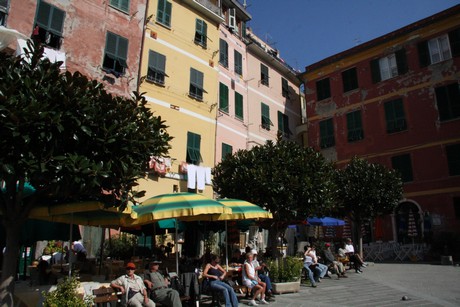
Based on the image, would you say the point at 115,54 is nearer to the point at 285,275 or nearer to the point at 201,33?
the point at 201,33

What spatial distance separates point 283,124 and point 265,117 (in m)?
2.65

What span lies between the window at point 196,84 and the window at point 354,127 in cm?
1162

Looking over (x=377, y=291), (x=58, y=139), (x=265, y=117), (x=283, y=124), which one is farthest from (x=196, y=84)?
(x=58, y=139)

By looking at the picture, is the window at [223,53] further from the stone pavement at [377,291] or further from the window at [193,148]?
the stone pavement at [377,291]

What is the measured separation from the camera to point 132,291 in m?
7.16

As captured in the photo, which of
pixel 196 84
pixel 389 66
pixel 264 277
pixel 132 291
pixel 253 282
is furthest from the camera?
pixel 389 66

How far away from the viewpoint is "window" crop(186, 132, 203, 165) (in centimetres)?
1833

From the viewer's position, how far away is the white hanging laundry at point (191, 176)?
17.2 meters

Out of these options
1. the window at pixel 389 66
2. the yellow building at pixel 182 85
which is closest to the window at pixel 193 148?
the yellow building at pixel 182 85

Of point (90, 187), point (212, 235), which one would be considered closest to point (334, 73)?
point (212, 235)

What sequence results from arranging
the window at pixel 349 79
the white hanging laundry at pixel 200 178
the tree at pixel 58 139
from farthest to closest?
the window at pixel 349 79 → the white hanging laundry at pixel 200 178 → the tree at pixel 58 139

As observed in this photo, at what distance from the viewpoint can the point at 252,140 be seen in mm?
22984

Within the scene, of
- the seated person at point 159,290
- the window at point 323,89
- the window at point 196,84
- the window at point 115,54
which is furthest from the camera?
the window at point 323,89

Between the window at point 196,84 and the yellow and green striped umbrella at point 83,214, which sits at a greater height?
the window at point 196,84
